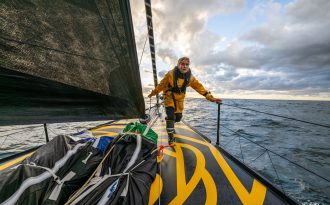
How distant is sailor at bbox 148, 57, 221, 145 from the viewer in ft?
10.00

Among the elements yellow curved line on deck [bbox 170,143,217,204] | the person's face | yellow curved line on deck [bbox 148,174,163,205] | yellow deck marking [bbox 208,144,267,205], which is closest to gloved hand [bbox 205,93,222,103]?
the person's face

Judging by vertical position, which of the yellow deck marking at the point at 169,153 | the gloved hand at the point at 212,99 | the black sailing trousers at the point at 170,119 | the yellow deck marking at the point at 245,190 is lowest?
the yellow deck marking at the point at 245,190

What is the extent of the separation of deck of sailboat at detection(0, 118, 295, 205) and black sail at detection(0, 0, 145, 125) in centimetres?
116

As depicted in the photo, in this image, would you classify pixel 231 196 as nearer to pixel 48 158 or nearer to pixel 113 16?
pixel 48 158

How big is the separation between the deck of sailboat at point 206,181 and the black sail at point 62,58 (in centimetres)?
116

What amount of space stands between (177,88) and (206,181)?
5.51 feet

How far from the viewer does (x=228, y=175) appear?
2.11 meters

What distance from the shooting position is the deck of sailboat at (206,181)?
168 centimetres

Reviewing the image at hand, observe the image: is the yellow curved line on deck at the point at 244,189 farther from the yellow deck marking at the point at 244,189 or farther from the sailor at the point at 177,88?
the sailor at the point at 177,88

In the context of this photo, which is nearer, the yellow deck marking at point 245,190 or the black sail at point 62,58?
the black sail at point 62,58

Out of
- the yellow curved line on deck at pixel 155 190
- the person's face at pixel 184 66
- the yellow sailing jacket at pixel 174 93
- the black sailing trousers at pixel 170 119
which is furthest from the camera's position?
the black sailing trousers at pixel 170 119

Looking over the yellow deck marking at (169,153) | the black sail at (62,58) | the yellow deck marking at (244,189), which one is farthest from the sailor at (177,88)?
the black sail at (62,58)

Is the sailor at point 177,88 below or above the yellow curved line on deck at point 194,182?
above

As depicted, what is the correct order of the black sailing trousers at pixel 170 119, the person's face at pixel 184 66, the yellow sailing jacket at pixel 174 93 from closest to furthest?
the person's face at pixel 184 66
the yellow sailing jacket at pixel 174 93
the black sailing trousers at pixel 170 119
